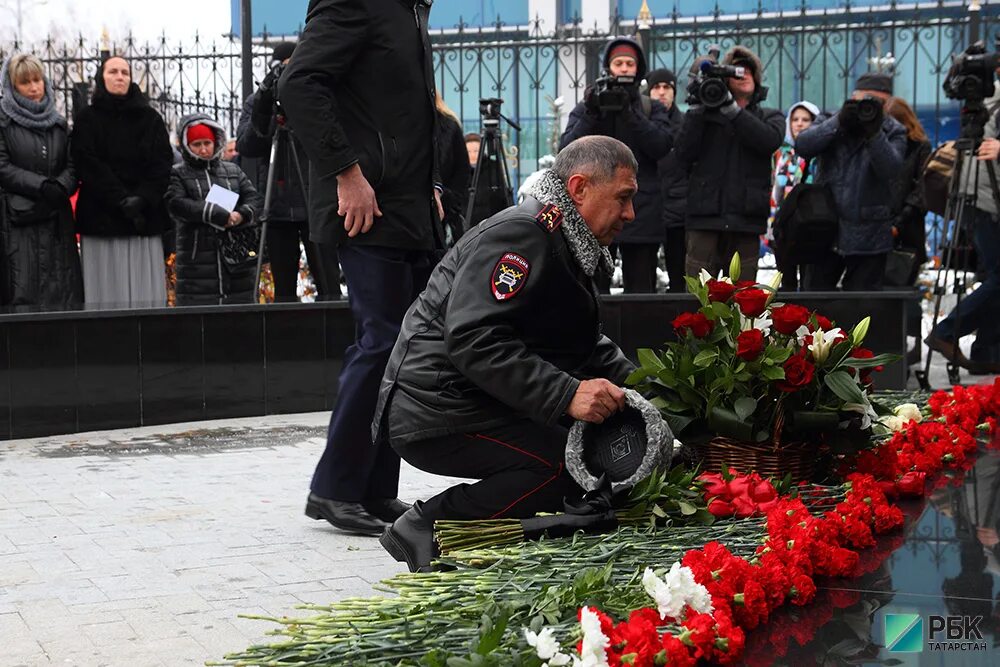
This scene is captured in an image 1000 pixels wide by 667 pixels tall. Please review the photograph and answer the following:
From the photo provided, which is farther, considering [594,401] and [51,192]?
[51,192]

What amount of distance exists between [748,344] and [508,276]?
89 centimetres

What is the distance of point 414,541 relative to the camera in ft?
13.8

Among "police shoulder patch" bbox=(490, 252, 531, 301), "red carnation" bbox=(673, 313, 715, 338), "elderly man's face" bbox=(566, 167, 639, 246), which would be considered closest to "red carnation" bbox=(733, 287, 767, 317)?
"red carnation" bbox=(673, 313, 715, 338)

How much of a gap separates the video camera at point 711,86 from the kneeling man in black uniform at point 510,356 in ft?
15.1

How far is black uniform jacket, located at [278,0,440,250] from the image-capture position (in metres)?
5.00

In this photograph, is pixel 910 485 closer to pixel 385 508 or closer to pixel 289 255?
pixel 385 508

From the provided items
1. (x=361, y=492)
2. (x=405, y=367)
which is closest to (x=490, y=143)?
(x=361, y=492)

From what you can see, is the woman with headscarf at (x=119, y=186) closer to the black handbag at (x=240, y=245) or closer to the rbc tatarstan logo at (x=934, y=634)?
the black handbag at (x=240, y=245)

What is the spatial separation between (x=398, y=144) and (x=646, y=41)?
392 inches

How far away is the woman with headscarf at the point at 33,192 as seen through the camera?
29.1 ft

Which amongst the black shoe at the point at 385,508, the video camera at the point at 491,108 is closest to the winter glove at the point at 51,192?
the video camera at the point at 491,108

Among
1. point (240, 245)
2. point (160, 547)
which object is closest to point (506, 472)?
point (160, 547)

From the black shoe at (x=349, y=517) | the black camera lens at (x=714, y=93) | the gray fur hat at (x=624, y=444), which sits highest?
the black camera lens at (x=714, y=93)

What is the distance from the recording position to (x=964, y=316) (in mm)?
9328
